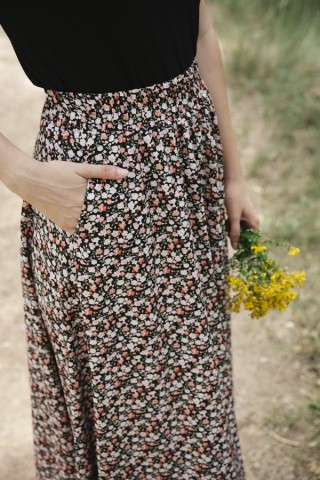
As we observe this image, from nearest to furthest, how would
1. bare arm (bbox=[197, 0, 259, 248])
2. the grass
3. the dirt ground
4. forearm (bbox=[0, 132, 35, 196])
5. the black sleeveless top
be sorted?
the black sleeveless top → forearm (bbox=[0, 132, 35, 196]) → bare arm (bbox=[197, 0, 259, 248]) → the dirt ground → the grass

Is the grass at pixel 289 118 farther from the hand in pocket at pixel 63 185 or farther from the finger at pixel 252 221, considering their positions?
the hand in pocket at pixel 63 185

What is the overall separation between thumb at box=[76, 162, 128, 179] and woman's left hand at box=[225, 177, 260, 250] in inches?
17.1

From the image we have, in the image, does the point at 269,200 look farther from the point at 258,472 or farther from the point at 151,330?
the point at 151,330

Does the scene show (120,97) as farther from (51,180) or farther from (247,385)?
(247,385)

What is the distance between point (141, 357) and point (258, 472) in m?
1.08

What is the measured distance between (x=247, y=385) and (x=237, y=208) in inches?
50.6

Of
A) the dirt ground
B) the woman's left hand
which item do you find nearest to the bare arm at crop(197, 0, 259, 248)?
the woman's left hand

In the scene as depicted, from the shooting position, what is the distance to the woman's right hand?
125 cm

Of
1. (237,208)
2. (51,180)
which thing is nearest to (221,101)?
(237,208)

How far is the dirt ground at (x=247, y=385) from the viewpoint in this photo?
7.70ft

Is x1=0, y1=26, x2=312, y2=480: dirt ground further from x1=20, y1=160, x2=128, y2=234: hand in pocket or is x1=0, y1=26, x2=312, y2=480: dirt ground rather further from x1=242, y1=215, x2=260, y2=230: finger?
x1=20, y1=160, x2=128, y2=234: hand in pocket

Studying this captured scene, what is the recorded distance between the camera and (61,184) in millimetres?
1266

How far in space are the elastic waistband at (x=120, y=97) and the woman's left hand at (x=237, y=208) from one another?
35 centimetres

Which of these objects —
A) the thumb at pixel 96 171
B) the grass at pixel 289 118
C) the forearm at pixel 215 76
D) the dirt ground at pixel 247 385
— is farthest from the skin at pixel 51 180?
the grass at pixel 289 118
